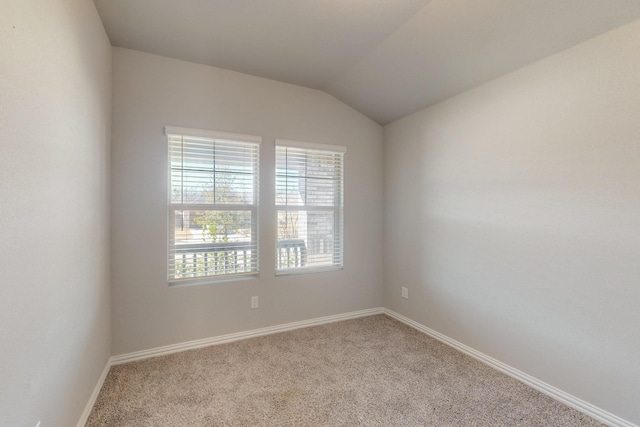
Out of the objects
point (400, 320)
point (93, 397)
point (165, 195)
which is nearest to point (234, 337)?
point (93, 397)

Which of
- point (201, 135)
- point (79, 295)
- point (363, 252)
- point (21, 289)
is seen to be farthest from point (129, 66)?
point (363, 252)

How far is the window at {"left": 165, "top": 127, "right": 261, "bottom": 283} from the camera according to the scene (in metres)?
2.51

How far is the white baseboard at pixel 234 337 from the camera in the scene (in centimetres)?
235


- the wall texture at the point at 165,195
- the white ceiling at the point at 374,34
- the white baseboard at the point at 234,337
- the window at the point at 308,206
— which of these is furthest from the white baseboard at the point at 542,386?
the white ceiling at the point at 374,34

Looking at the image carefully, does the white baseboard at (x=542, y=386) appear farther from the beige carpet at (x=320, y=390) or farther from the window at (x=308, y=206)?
the window at (x=308, y=206)

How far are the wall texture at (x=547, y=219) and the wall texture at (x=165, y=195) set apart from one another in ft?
2.66

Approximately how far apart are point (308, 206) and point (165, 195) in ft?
4.49

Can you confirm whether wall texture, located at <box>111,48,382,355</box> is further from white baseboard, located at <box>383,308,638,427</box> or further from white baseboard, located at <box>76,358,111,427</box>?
white baseboard, located at <box>383,308,638,427</box>

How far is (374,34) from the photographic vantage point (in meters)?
2.14

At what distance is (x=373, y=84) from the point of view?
275 centimetres

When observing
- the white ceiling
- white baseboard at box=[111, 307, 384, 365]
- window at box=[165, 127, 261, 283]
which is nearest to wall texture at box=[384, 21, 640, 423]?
the white ceiling

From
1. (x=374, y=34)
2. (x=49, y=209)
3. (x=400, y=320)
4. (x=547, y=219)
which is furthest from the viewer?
(x=400, y=320)

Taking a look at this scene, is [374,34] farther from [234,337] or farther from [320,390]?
[234,337]

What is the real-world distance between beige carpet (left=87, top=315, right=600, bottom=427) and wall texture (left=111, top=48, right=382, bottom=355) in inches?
12.7
